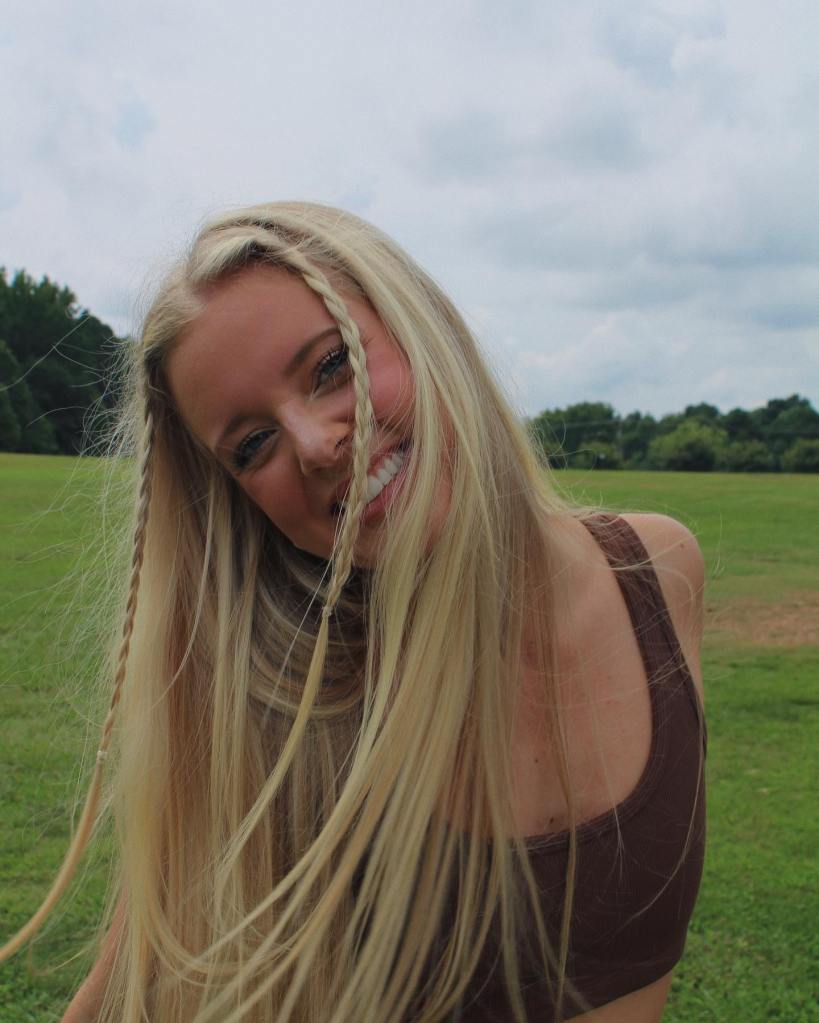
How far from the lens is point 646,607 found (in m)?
1.90

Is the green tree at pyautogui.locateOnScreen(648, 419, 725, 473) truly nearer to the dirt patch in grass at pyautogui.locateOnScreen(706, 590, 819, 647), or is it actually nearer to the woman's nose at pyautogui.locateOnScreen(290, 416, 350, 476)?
the dirt patch in grass at pyautogui.locateOnScreen(706, 590, 819, 647)

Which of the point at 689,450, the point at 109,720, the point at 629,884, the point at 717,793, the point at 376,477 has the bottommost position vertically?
the point at 717,793

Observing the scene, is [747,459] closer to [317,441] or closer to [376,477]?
[376,477]

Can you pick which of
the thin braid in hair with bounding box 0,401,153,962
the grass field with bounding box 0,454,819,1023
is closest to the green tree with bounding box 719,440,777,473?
the grass field with bounding box 0,454,819,1023

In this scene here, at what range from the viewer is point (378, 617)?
66.4 inches

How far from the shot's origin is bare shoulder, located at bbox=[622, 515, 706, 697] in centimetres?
194

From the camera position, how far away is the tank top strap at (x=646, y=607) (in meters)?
1.84

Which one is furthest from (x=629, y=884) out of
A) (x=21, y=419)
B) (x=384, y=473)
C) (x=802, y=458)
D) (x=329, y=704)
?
(x=802, y=458)

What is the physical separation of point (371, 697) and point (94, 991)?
773mm

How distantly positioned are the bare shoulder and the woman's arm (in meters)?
1.24

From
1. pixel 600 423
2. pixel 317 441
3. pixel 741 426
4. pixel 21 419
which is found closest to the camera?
pixel 317 441

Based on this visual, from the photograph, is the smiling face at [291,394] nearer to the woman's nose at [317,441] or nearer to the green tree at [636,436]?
the woman's nose at [317,441]

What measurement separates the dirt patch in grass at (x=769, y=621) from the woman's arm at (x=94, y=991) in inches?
240

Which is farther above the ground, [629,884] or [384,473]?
[384,473]
